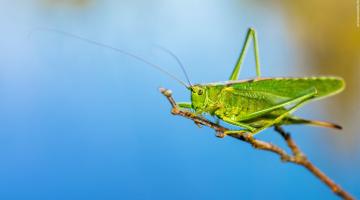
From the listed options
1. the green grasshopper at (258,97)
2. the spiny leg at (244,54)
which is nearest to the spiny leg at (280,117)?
the green grasshopper at (258,97)

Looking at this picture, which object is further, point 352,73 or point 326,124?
point 352,73

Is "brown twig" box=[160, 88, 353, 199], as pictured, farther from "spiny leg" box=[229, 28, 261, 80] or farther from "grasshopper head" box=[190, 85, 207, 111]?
"spiny leg" box=[229, 28, 261, 80]

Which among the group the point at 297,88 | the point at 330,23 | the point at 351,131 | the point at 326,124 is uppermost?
the point at 330,23

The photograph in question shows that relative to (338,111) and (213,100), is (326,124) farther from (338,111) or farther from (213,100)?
(338,111)

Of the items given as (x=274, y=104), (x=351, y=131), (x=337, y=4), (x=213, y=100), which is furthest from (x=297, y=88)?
(x=351, y=131)

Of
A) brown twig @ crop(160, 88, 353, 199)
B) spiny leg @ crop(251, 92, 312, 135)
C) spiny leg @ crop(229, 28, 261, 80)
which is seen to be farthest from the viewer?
spiny leg @ crop(229, 28, 261, 80)

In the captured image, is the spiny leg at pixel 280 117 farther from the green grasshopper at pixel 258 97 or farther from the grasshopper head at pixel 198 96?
the grasshopper head at pixel 198 96

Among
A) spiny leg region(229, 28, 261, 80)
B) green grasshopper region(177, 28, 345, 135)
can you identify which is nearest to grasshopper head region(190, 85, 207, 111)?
green grasshopper region(177, 28, 345, 135)

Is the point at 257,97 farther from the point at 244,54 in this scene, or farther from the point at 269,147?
the point at 269,147
